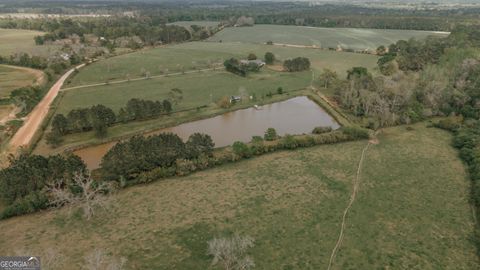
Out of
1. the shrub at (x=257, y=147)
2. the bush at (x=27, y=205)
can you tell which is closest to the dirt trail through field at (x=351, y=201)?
the shrub at (x=257, y=147)

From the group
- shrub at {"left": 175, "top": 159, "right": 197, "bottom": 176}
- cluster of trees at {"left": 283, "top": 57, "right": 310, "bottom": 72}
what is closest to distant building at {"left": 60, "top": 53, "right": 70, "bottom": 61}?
cluster of trees at {"left": 283, "top": 57, "right": 310, "bottom": 72}

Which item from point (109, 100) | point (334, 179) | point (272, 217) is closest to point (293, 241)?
point (272, 217)

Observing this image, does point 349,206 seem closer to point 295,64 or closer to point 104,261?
point 104,261

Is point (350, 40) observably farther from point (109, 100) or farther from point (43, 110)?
point (43, 110)

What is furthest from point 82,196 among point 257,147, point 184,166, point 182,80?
point 182,80

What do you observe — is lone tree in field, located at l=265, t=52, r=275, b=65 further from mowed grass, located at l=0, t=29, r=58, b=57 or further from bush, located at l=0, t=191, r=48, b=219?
bush, located at l=0, t=191, r=48, b=219
